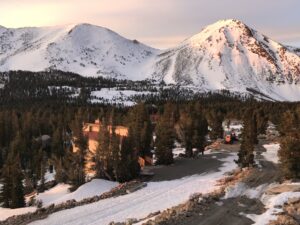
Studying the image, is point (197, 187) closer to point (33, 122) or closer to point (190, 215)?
point (190, 215)

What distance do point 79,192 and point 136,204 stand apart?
17.8 meters

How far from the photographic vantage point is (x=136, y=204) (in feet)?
160

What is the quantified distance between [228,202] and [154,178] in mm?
25453

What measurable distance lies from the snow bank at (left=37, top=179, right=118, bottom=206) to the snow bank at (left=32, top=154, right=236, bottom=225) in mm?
7951

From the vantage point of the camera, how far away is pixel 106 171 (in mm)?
74625

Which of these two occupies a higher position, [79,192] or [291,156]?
[291,156]

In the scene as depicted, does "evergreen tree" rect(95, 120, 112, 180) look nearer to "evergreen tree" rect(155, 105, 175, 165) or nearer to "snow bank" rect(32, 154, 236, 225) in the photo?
"evergreen tree" rect(155, 105, 175, 165)

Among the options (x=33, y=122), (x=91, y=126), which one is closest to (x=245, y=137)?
(x=91, y=126)

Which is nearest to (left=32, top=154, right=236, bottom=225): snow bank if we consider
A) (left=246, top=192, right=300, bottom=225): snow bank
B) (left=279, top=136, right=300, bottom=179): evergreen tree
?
(left=279, top=136, right=300, bottom=179): evergreen tree

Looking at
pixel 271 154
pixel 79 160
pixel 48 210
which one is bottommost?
pixel 79 160

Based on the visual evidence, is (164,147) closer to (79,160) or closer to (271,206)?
(79,160)

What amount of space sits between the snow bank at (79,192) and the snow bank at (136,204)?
26.1ft

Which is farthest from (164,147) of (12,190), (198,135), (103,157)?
(12,190)

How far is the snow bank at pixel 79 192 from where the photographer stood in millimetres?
63250
